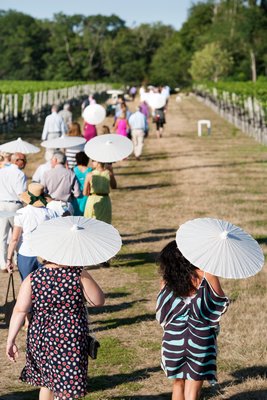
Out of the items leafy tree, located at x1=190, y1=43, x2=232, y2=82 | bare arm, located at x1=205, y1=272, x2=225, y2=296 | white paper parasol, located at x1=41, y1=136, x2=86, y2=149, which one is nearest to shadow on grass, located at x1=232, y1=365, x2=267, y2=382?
bare arm, located at x1=205, y1=272, x2=225, y2=296

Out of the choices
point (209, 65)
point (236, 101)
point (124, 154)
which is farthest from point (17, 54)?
point (124, 154)

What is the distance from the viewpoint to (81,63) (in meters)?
146

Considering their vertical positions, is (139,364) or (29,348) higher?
(29,348)

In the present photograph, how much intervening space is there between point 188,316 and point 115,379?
91.8 inches

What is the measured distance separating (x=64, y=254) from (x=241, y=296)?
5.45 meters

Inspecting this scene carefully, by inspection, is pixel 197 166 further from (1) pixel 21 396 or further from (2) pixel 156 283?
(1) pixel 21 396

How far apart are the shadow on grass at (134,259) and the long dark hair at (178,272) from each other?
7.05 m

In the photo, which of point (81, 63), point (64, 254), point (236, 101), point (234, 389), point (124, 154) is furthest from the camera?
point (81, 63)

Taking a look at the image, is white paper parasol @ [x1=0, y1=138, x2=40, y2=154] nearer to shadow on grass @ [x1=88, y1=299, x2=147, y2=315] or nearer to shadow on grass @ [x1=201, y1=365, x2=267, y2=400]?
shadow on grass @ [x1=88, y1=299, x2=147, y2=315]

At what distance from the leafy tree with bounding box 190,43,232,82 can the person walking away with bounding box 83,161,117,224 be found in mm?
91206

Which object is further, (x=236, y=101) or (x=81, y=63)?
(x=81, y=63)

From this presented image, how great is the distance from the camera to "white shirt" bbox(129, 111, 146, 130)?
24.3m

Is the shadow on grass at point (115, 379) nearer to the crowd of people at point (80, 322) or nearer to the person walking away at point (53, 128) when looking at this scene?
the crowd of people at point (80, 322)

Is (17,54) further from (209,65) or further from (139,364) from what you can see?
(139,364)
